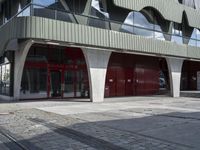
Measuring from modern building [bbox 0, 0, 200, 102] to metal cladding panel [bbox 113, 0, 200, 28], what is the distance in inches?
2.7

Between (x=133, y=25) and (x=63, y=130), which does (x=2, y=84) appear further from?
(x=63, y=130)

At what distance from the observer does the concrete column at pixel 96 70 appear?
21.2m

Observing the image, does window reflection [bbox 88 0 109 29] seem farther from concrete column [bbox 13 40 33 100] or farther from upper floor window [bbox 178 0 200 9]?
upper floor window [bbox 178 0 200 9]

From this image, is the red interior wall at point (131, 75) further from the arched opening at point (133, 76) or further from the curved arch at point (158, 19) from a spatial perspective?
the curved arch at point (158, 19)

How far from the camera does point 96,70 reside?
2158cm

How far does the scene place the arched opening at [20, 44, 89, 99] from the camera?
23.1 meters

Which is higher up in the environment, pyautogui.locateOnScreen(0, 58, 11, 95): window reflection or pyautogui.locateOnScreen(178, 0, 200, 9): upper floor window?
pyautogui.locateOnScreen(178, 0, 200, 9): upper floor window

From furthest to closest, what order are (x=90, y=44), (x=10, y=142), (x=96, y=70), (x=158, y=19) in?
(x=158, y=19)
(x=96, y=70)
(x=90, y=44)
(x=10, y=142)

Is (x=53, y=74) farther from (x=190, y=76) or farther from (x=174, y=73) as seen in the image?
(x=190, y=76)

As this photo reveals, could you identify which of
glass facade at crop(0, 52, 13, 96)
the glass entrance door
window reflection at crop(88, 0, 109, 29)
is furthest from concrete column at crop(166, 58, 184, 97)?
glass facade at crop(0, 52, 13, 96)

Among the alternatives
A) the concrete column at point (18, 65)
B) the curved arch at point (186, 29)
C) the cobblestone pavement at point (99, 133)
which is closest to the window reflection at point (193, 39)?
the curved arch at point (186, 29)

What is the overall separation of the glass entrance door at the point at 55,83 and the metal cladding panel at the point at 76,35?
4691 mm

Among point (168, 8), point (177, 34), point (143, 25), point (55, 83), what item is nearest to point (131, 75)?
point (177, 34)

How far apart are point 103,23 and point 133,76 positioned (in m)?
9.23
